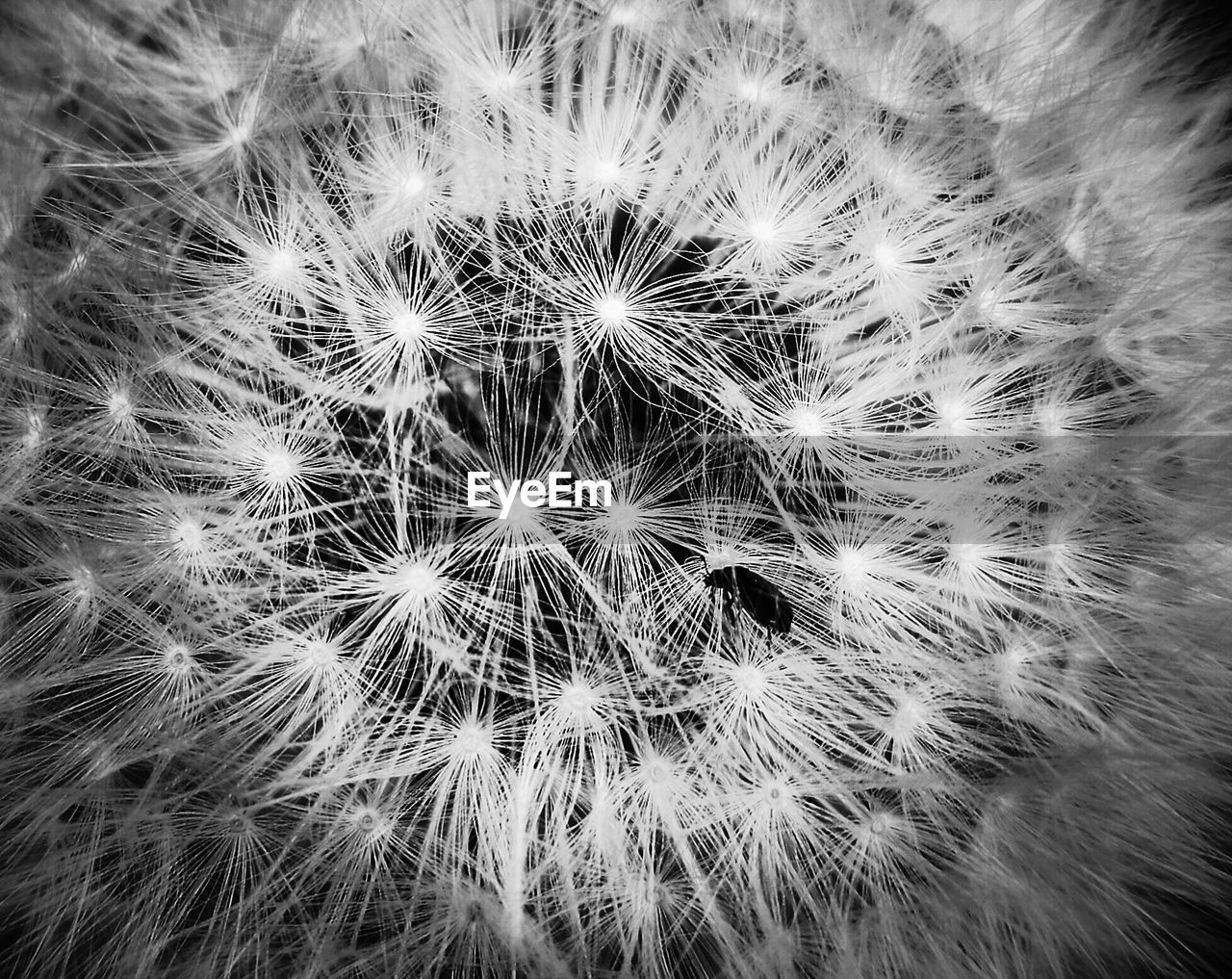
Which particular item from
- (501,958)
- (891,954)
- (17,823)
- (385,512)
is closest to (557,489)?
(385,512)

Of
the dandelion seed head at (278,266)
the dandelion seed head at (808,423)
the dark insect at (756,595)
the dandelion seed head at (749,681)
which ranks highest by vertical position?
the dandelion seed head at (278,266)

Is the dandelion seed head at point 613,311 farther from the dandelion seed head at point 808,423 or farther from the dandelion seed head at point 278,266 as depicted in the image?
the dandelion seed head at point 278,266

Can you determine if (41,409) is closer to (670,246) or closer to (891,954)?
(670,246)

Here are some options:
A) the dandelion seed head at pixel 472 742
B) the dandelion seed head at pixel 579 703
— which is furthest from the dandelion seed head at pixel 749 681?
the dandelion seed head at pixel 472 742

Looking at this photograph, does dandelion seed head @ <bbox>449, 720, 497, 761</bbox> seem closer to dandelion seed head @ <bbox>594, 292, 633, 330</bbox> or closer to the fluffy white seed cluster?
the fluffy white seed cluster

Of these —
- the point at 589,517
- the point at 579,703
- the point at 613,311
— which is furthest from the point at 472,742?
the point at 613,311

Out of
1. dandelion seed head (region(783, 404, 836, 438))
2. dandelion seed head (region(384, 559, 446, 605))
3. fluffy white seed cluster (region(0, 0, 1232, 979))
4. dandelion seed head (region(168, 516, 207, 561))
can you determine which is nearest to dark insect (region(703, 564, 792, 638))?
fluffy white seed cluster (region(0, 0, 1232, 979))
